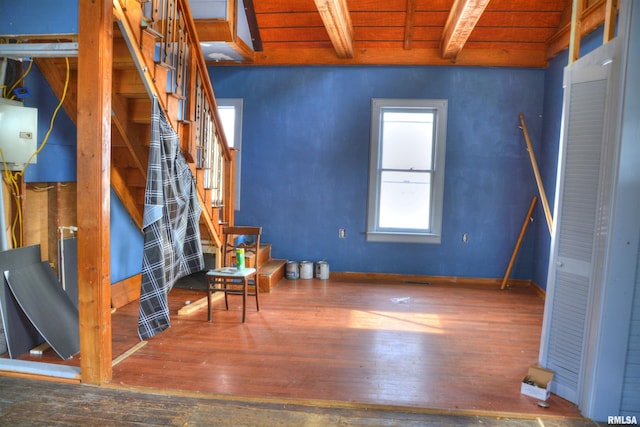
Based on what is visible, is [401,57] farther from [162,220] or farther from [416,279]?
[162,220]

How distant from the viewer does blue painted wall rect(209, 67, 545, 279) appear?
6.05 m

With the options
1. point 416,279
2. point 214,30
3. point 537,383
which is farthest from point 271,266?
point 537,383

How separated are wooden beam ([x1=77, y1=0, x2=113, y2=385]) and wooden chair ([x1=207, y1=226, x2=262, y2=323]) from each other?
4.53ft

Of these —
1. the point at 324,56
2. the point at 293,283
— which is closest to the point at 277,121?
the point at 324,56

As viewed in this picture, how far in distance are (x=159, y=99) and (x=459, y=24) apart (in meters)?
2.91

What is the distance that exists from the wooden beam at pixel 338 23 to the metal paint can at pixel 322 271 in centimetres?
262

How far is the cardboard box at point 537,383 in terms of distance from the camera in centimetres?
301

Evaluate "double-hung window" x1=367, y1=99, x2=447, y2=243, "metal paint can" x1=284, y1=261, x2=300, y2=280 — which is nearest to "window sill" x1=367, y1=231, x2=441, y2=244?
"double-hung window" x1=367, y1=99, x2=447, y2=243

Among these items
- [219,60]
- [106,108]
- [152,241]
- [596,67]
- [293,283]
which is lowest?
[293,283]

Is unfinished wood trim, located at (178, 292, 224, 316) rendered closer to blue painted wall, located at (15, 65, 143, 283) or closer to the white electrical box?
blue painted wall, located at (15, 65, 143, 283)

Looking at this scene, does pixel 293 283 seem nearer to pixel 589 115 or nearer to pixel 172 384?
pixel 172 384

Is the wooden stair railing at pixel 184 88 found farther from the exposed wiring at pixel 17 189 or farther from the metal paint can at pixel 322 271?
the metal paint can at pixel 322 271

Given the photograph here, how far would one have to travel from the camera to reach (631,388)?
2773mm

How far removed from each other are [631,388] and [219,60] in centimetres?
543
